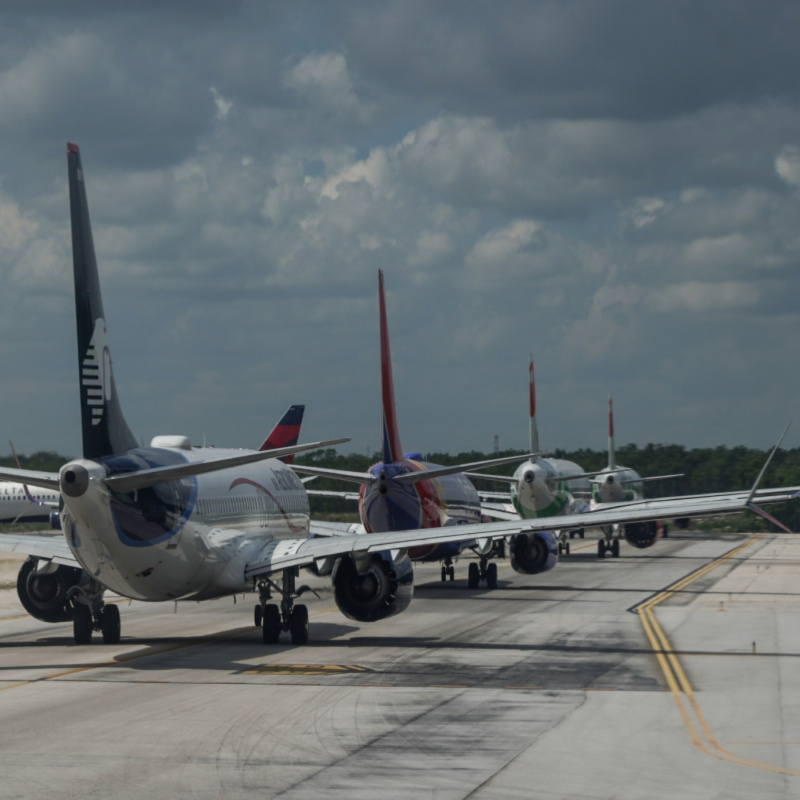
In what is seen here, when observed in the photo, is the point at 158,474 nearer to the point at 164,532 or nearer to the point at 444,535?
the point at 164,532

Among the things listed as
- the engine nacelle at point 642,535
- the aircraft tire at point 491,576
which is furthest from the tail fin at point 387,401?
the engine nacelle at point 642,535

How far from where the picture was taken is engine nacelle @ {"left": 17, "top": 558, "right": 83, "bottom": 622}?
29.8m

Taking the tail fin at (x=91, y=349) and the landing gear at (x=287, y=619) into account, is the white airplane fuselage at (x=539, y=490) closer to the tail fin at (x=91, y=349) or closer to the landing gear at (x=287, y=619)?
the landing gear at (x=287, y=619)

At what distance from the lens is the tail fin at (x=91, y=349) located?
25.0 m

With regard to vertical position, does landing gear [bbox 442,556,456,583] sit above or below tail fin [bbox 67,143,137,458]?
below

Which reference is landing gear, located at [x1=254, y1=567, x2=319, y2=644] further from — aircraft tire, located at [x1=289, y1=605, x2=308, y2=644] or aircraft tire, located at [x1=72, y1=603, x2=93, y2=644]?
aircraft tire, located at [x1=72, y1=603, x2=93, y2=644]

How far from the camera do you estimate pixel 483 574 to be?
167 feet

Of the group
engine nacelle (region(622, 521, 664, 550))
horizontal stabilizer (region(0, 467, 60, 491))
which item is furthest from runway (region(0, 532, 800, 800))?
engine nacelle (region(622, 521, 664, 550))

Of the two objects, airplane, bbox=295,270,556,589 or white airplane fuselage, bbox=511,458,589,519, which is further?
white airplane fuselage, bbox=511,458,589,519

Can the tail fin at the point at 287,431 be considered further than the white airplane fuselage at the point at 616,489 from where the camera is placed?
No

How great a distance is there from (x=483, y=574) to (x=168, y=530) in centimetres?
2679

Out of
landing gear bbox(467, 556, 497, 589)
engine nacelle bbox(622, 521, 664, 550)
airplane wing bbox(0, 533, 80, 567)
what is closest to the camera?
airplane wing bbox(0, 533, 80, 567)

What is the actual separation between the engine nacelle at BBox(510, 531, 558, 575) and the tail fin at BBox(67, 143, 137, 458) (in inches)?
839

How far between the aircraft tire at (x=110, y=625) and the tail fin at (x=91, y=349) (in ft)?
18.4
